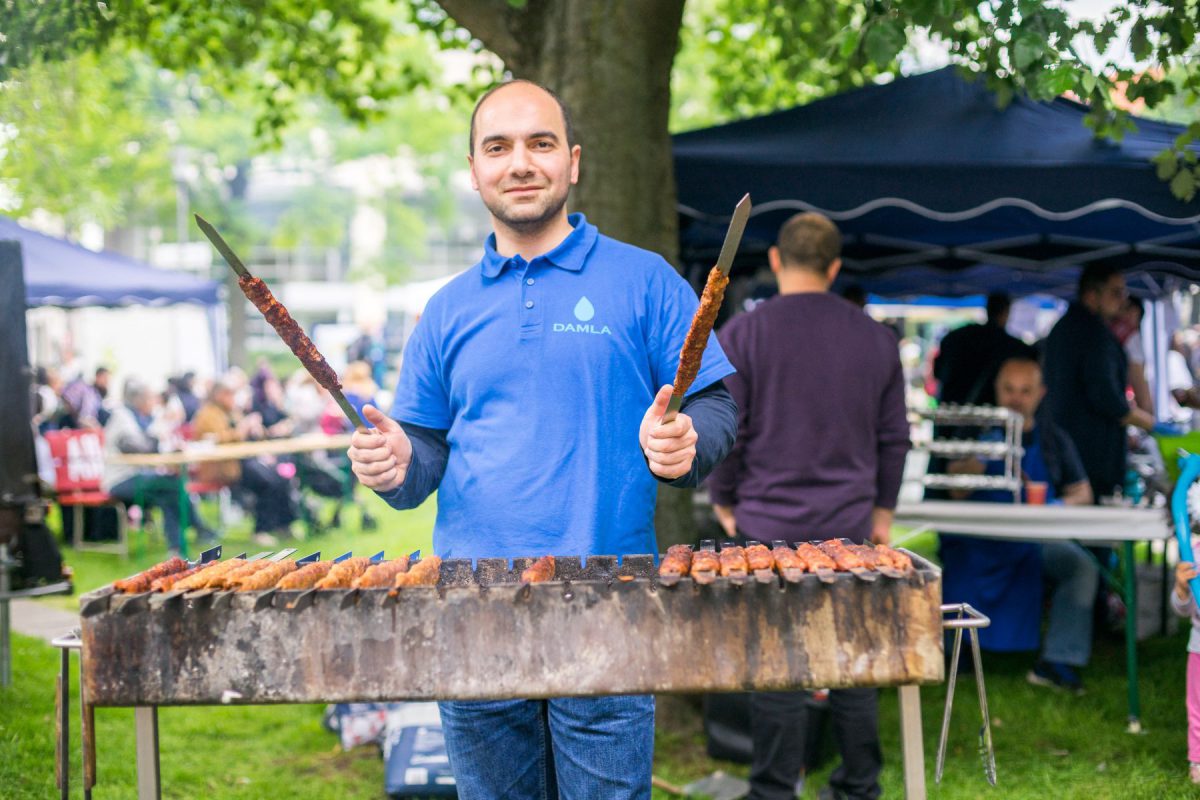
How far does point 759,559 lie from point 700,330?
575 mm

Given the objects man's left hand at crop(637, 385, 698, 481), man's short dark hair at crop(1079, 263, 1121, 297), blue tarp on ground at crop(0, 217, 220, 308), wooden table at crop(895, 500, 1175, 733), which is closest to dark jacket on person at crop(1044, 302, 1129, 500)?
man's short dark hair at crop(1079, 263, 1121, 297)

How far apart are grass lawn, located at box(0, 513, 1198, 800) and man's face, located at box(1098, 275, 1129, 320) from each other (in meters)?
2.05

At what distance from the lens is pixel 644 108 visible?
492 cm

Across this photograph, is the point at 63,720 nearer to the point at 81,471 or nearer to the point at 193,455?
the point at 193,455

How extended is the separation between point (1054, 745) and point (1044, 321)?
20.4 m

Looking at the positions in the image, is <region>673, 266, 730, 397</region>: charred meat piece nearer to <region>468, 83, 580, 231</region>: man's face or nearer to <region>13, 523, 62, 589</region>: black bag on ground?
<region>468, 83, 580, 231</region>: man's face

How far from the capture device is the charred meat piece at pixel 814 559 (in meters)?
2.30

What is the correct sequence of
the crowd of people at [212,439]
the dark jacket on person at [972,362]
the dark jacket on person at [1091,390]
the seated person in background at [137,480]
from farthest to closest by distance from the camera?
1. the crowd of people at [212,439]
2. the seated person in background at [137,480]
3. the dark jacket on person at [972,362]
4. the dark jacket on person at [1091,390]

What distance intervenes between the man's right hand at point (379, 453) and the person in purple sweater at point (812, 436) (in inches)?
77.1

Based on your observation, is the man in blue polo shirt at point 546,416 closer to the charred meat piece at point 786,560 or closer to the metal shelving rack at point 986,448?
the charred meat piece at point 786,560

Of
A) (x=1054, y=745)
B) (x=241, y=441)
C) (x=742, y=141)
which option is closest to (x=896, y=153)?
(x=742, y=141)

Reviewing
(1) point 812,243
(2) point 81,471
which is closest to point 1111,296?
(1) point 812,243

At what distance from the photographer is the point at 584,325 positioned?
2.57 m

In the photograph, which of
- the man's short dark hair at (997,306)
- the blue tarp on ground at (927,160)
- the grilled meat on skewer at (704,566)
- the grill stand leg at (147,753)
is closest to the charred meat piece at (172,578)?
the grill stand leg at (147,753)
